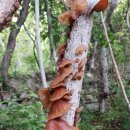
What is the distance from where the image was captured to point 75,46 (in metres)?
1.65

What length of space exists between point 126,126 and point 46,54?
8015 millimetres

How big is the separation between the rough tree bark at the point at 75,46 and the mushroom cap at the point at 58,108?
5cm

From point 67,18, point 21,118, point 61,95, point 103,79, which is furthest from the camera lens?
point 103,79

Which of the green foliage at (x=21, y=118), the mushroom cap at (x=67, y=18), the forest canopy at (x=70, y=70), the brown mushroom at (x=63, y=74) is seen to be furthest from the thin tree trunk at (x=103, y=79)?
the brown mushroom at (x=63, y=74)

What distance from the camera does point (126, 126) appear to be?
738 centimetres

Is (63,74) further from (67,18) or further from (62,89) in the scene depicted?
(67,18)

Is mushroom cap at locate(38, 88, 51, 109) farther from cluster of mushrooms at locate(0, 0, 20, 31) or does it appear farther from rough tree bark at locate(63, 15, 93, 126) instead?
cluster of mushrooms at locate(0, 0, 20, 31)

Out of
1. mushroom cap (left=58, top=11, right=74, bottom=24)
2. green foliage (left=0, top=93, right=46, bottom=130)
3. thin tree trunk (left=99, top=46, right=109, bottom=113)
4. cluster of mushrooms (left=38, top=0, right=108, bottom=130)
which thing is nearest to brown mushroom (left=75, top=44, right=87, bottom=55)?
cluster of mushrooms (left=38, top=0, right=108, bottom=130)

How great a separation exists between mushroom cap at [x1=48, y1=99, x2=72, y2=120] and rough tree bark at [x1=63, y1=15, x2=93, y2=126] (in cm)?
5

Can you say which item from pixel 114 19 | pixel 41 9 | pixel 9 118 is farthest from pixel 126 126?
pixel 9 118

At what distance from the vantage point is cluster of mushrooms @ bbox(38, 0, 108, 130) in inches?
62.4

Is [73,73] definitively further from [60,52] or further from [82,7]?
[82,7]

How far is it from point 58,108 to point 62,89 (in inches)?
3.7

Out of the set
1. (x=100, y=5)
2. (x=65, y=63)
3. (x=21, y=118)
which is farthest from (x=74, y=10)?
(x=21, y=118)
